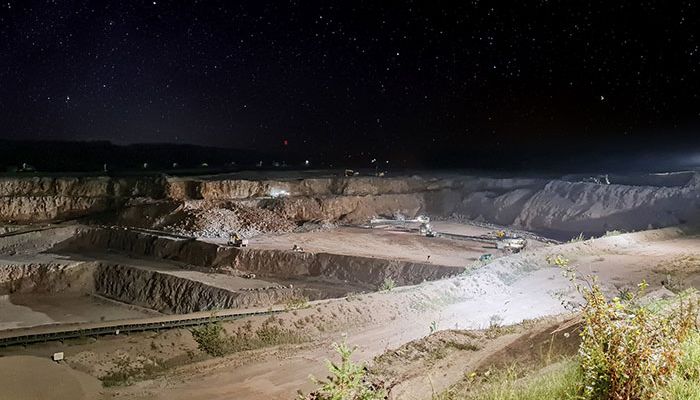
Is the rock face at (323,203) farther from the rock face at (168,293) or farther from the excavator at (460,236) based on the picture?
the rock face at (168,293)

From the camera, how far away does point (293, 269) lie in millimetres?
25859

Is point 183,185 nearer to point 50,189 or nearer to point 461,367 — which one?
point 50,189

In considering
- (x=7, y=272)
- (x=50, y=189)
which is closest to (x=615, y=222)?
(x=7, y=272)

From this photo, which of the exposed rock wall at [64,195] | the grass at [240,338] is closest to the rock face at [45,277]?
the exposed rock wall at [64,195]

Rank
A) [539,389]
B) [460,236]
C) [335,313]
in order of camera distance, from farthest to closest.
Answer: [460,236], [335,313], [539,389]

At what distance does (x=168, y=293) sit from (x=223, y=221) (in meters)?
10.4

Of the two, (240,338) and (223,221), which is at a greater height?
(223,221)

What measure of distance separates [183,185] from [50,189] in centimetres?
947

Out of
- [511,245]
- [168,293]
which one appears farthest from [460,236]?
[168,293]

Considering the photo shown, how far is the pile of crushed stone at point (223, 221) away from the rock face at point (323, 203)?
0.23 ft

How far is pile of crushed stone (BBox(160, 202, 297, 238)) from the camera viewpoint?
31.5 metres

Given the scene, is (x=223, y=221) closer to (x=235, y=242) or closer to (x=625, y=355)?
(x=235, y=242)

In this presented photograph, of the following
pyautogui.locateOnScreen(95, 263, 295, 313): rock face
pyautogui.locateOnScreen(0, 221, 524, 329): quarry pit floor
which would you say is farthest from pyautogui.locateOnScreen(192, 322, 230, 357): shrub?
pyautogui.locateOnScreen(0, 221, 524, 329): quarry pit floor

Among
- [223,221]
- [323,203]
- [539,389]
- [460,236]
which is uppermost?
[539,389]
